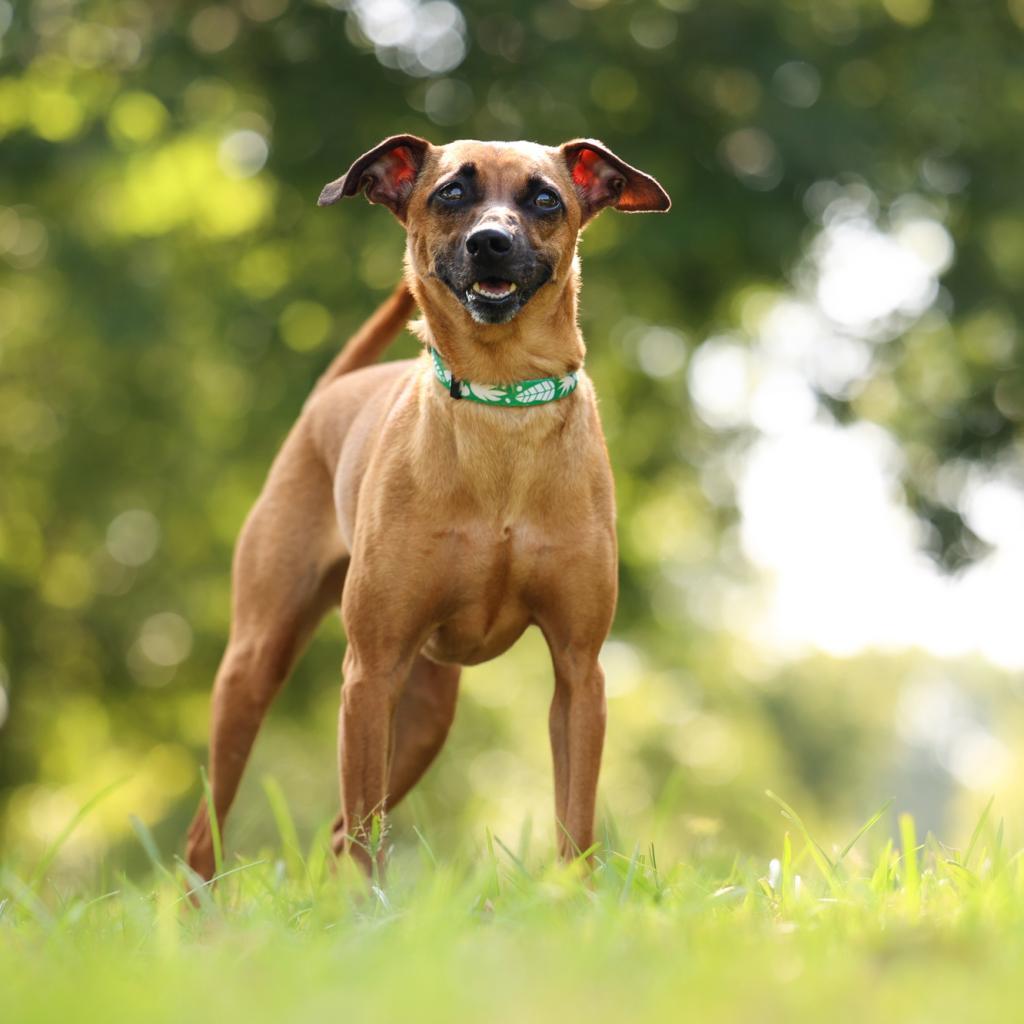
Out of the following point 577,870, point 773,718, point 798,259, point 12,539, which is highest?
point 798,259

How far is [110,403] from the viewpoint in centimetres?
1695

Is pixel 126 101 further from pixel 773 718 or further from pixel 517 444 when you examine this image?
pixel 773 718

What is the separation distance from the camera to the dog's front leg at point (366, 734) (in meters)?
4.93

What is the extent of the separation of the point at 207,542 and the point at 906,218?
8198mm

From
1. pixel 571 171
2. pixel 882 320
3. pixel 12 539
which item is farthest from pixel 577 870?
pixel 12 539

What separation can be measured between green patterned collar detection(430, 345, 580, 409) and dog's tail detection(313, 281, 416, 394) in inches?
50.8

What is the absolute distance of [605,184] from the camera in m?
5.40

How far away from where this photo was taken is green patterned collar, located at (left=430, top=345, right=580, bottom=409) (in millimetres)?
4969

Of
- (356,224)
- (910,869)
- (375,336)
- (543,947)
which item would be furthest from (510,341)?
(356,224)

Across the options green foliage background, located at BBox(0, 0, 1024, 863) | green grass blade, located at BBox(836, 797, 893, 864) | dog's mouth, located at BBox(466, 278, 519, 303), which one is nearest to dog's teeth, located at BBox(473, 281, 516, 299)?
dog's mouth, located at BBox(466, 278, 519, 303)

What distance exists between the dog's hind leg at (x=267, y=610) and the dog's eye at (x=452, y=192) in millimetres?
1492

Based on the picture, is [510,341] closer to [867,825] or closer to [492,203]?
[492,203]

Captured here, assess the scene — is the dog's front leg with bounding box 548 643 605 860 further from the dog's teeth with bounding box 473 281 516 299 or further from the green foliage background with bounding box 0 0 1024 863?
the green foliage background with bounding box 0 0 1024 863

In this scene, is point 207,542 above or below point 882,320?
below
